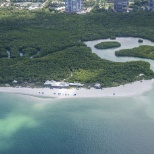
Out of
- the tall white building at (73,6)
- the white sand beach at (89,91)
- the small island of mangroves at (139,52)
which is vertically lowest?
the white sand beach at (89,91)

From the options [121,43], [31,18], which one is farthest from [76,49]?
[31,18]

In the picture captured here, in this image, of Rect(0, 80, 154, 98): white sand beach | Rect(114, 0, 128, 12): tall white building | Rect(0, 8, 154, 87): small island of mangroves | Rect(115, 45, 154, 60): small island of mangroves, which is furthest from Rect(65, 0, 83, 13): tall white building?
Rect(0, 80, 154, 98): white sand beach

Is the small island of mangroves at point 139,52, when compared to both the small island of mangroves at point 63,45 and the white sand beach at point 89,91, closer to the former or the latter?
the small island of mangroves at point 63,45

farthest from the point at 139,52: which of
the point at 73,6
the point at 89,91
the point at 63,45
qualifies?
the point at 73,6

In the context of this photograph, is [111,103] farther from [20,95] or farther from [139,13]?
[139,13]

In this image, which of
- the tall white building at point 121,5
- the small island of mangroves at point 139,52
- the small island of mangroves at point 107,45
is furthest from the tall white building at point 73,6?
the small island of mangroves at point 139,52

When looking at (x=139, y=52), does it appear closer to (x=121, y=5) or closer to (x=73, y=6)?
(x=121, y=5)

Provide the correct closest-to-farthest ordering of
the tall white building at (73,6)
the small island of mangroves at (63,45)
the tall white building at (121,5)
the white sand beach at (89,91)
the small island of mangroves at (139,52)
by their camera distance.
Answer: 1. the white sand beach at (89,91)
2. the small island of mangroves at (63,45)
3. the small island of mangroves at (139,52)
4. the tall white building at (121,5)
5. the tall white building at (73,6)

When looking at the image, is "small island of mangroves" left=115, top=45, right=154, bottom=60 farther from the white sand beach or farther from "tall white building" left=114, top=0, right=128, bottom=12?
"tall white building" left=114, top=0, right=128, bottom=12
